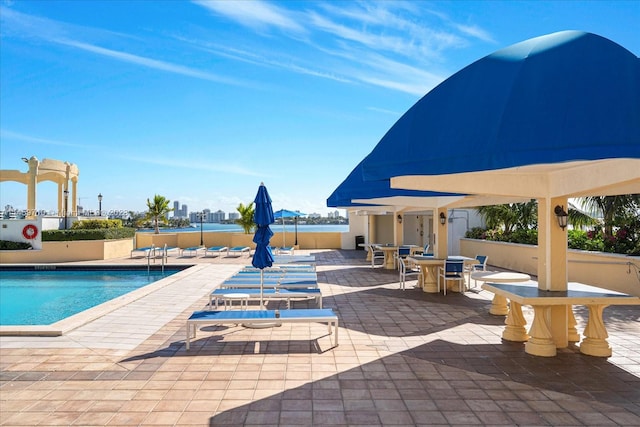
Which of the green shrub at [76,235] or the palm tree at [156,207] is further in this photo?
the palm tree at [156,207]

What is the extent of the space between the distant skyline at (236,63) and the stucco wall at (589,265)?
505 centimetres

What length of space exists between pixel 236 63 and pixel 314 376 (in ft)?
44.3

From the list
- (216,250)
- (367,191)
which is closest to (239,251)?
(216,250)

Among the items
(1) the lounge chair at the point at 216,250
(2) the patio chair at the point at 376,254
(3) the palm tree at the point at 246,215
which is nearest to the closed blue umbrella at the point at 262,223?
(2) the patio chair at the point at 376,254

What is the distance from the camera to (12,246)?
19359 millimetres

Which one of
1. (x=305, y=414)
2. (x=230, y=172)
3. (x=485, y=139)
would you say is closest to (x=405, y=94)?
(x=485, y=139)

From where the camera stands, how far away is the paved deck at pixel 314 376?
12.6 ft

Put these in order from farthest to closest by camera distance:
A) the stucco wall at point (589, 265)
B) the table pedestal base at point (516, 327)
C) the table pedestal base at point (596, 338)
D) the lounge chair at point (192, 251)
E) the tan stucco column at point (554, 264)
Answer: the lounge chair at point (192, 251) → the stucco wall at point (589, 265) → the table pedestal base at point (516, 327) → the tan stucco column at point (554, 264) → the table pedestal base at point (596, 338)

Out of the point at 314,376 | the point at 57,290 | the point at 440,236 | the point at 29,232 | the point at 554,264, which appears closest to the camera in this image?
the point at 314,376

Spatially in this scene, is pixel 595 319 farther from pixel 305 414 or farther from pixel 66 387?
pixel 66 387

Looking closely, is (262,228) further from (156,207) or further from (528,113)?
(156,207)

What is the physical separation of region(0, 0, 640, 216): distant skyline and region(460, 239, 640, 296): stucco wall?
505cm

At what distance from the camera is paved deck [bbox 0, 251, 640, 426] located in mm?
3854

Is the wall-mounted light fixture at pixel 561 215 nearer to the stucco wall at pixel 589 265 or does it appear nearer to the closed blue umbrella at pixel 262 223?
the closed blue umbrella at pixel 262 223
